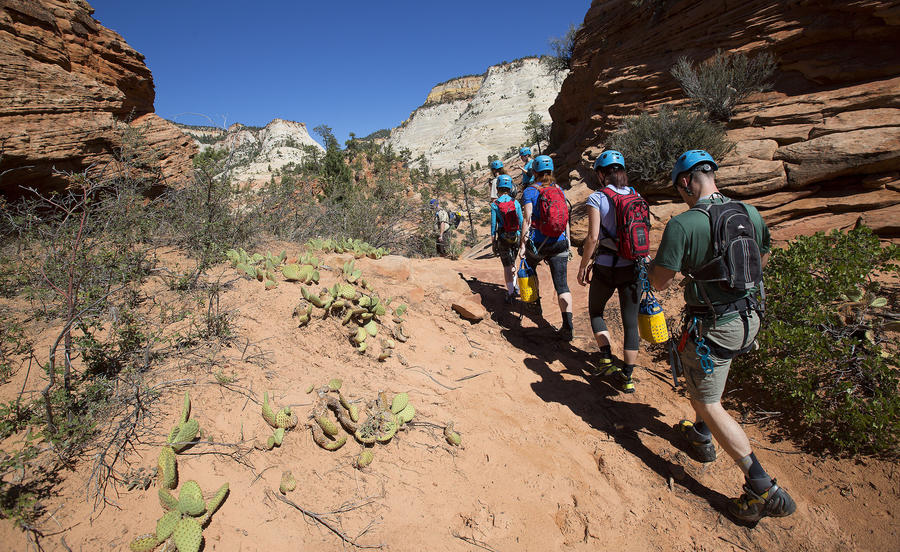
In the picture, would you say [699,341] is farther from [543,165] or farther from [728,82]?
[728,82]


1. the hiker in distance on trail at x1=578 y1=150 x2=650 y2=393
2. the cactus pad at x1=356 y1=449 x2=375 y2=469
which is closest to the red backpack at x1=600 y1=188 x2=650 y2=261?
the hiker in distance on trail at x1=578 y1=150 x2=650 y2=393

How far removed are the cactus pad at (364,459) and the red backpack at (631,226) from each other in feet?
7.84

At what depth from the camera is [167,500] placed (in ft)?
5.97

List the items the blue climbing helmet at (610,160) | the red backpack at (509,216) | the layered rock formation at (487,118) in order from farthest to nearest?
the layered rock formation at (487,118) → the red backpack at (509,216) → the blue climbing helmet at (610,160)

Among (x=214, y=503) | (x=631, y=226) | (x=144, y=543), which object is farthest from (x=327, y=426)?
(x=631, y=226)

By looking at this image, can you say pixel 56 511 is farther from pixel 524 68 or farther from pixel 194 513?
pixel 524 68

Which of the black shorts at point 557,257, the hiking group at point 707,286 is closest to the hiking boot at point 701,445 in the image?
the hiking group at point 707,286

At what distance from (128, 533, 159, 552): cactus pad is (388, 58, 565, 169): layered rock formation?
1241 inches

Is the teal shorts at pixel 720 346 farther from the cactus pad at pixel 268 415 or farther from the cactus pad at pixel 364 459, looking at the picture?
the cactus pad at pixel 268 415

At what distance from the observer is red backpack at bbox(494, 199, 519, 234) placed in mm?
4695

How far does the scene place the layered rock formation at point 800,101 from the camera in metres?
4.97

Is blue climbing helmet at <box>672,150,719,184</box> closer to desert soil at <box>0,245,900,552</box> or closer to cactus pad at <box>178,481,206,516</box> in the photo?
desert soil at <box>0,245,900,552</box>

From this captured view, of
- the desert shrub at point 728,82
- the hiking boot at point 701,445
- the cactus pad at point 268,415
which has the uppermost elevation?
the desert shrub at point 728,82

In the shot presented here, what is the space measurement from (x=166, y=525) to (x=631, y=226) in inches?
132
